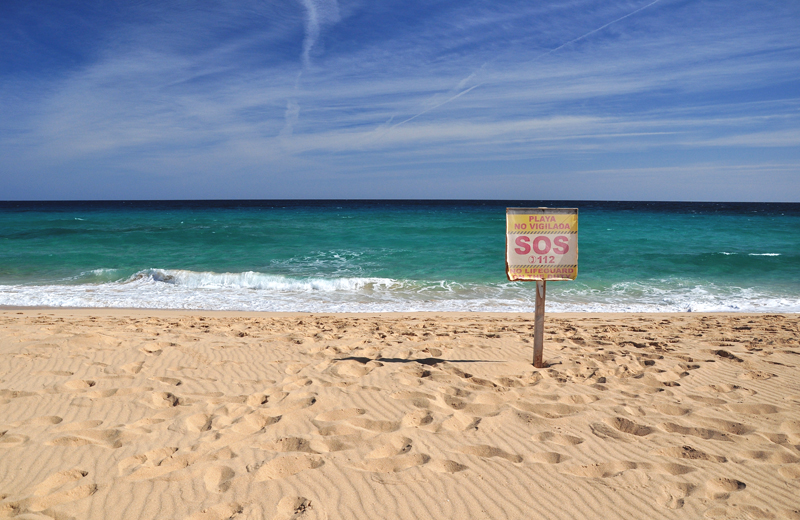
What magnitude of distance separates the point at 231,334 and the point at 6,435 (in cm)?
317

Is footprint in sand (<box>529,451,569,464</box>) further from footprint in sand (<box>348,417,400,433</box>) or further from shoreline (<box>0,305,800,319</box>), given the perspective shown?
shoreline (<box>0,305,800,319</box>)

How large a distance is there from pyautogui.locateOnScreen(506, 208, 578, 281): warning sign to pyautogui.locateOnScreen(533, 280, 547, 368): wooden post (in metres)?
0.19

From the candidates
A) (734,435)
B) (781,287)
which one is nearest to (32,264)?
(734,435)

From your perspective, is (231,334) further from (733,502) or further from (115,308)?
(733,502)

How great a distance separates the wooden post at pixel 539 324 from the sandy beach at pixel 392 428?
4.7 inches

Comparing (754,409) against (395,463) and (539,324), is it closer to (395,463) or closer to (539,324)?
(539,324)

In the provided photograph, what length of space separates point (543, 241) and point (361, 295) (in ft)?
24.9

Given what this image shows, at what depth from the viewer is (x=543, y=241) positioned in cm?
425

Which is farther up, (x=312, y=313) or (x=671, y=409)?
(x=671, y=409)

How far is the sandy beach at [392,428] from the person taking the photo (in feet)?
8.39

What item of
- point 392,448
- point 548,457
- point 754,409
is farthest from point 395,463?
point 754,409

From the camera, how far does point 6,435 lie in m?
3.15

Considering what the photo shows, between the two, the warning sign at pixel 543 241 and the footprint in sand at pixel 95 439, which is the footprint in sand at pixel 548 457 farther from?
the footprint in sand at pixel 95 439

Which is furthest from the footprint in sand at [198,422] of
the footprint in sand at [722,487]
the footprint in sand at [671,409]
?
the footprint in sand at [671,409]
